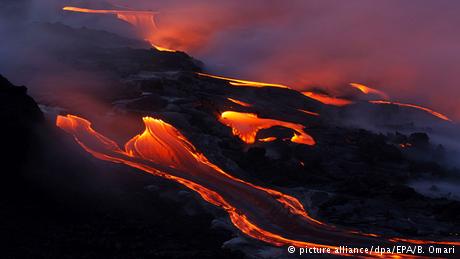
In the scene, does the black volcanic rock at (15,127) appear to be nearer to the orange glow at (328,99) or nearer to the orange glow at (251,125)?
the orange glow at (251,125)

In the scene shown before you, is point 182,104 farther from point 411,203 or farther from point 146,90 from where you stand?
point 411,203

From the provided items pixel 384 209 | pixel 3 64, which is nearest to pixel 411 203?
pixel 384 209

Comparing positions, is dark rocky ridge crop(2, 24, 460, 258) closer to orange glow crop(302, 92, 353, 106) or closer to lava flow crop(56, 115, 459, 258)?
lava flow crop(56, 115, 459, 258)

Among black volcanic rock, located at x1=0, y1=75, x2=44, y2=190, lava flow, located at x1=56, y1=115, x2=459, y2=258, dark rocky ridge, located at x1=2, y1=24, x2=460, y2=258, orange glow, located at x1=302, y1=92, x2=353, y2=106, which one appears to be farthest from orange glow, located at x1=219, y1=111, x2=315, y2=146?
orange glow, located at x1=302, y1=92, x2=353, y2=106

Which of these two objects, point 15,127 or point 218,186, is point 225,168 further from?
point 15,127

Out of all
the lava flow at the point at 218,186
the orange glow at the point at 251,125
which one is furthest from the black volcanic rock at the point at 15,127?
the orange glow at the point at 251,125

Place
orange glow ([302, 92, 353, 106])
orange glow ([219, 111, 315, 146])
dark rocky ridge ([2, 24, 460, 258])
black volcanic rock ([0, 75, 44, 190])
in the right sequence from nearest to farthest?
dark rocky ridge ([2, 24, 460, 258]), black volcanic rock ([0, 75, 44, 190]), orange glow ([219, 111, 315, 146]), orange glow ([302, 92, 353, 106])
